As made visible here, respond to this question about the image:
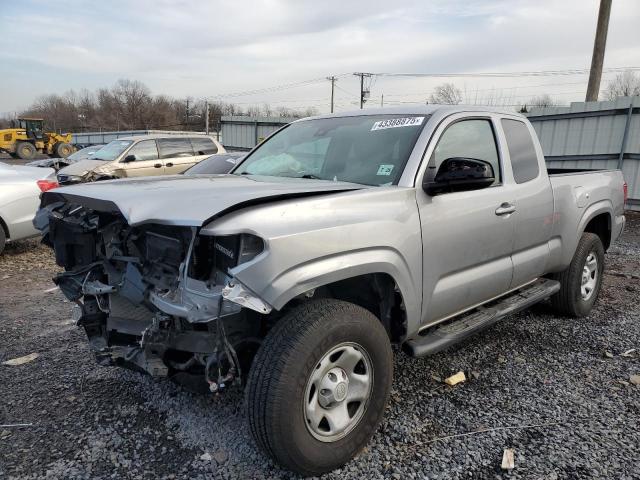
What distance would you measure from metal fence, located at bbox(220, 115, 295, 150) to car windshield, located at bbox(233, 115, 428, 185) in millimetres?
17333

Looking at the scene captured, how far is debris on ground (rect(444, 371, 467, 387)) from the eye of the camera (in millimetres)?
3412

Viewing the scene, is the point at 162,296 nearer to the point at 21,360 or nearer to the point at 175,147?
the point at 21,360

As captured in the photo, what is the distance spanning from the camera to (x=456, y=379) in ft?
11.3

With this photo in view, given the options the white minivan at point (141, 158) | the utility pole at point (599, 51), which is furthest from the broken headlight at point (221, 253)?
the utility pole at point (599, 51)

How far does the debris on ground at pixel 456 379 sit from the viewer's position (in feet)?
11.2

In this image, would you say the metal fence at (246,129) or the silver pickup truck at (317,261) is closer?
the silver pickup truck at (317,261)

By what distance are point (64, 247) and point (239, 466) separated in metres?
1.87

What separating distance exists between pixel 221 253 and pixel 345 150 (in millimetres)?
1430

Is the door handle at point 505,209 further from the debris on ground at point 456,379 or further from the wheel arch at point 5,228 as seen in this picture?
the wheel arch at point 5,228

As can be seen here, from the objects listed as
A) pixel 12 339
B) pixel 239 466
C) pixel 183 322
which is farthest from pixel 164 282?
pixel 12 339

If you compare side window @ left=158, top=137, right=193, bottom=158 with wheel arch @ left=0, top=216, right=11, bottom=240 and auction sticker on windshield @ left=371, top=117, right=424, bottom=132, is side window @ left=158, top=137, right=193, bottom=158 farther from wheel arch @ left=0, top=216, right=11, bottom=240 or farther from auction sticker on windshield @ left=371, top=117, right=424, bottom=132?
auction sticker on windshield @ left=371, top=117, right=424, bottom=132

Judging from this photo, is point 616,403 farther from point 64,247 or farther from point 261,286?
point 64,247

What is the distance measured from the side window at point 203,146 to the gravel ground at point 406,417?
952 centimetres

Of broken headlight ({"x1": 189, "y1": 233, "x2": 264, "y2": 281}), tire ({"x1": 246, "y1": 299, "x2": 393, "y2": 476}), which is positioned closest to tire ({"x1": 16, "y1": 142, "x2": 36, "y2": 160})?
broken headlight ({"x1": 189, "y1": 233, "x2": 264, "y2": 281})
